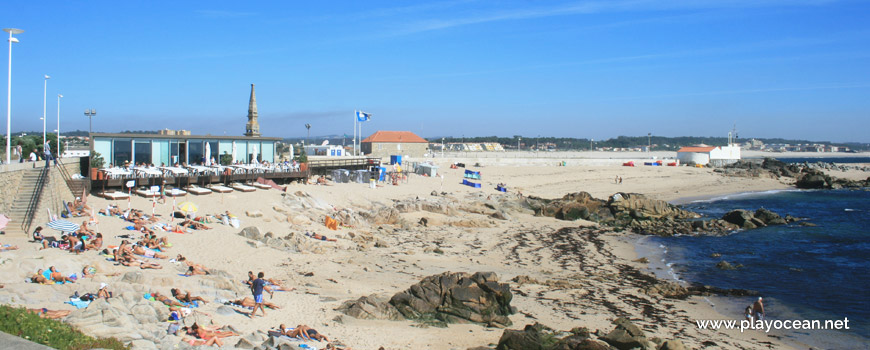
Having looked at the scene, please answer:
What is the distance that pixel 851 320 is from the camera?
1554 cm

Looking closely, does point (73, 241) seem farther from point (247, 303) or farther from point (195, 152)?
point (195, 152)

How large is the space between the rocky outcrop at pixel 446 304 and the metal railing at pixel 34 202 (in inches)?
408

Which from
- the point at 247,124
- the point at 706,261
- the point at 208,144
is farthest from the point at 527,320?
the point at 247,124

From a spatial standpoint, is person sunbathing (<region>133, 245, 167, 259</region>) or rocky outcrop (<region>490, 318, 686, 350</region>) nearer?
rocky outcrop (<region>490, 318, 686, 350</region>)

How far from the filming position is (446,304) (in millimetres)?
13789

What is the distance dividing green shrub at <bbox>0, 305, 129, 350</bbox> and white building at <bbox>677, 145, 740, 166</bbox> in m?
83.6

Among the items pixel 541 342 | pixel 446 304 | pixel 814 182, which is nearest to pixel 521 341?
pixel 541 342

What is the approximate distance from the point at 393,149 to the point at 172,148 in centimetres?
3892

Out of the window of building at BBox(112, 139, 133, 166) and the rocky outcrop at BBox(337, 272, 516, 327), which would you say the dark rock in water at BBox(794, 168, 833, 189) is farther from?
the window of building at BBox(112, 139, 133, 166)

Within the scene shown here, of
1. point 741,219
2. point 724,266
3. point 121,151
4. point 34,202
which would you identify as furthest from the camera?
point 741,219

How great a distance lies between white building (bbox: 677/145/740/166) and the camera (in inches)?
3228

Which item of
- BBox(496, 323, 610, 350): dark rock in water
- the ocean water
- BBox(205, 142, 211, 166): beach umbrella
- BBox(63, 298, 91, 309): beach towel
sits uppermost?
BBox(205, 142, 211, 166): beach umbrella

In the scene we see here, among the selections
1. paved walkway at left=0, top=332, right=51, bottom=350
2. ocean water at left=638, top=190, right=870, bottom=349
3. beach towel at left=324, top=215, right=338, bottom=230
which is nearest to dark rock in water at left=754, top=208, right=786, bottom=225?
ocean water at left=638, top=190, right=870, bottom=349

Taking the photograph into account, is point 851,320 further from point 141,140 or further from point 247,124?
point 247,124
